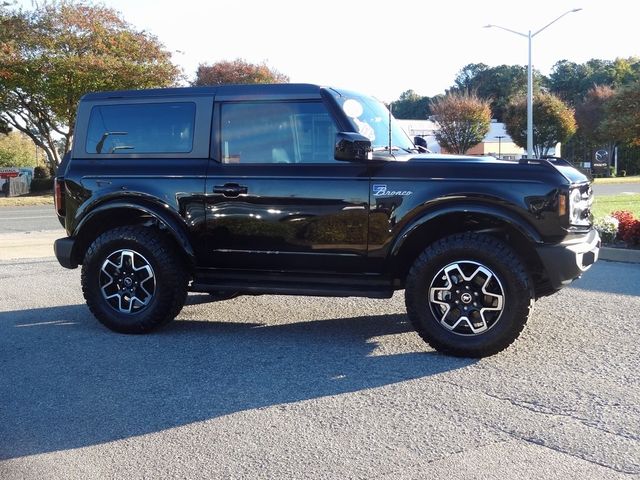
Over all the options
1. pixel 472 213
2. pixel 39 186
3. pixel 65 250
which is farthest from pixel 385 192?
pixel 39 186

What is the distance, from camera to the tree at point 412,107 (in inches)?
3829

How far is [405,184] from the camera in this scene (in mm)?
5246

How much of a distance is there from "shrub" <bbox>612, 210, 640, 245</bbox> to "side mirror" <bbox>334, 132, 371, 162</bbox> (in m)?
6.51

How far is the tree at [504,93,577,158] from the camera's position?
43.8 m

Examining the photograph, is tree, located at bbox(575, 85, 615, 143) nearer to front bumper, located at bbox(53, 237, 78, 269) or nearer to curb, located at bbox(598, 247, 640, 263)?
curb, located at bbox(598, 247, 640, 263)

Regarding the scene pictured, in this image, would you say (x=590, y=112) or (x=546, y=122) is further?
(x=590, y=112)

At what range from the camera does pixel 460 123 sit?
4672 cm

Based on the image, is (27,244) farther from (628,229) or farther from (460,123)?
(460,123)

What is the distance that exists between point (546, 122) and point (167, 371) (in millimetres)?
42889

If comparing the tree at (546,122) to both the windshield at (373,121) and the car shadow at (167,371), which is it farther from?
the car shadow at (167,371)

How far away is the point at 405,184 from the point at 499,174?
0.68m

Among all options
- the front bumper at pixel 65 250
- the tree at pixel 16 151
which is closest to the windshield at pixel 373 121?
the front bumper at pixel 65 250

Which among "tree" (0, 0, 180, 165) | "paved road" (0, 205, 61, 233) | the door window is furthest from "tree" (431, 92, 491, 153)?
the door window

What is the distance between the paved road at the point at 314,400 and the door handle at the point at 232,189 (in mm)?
1184
